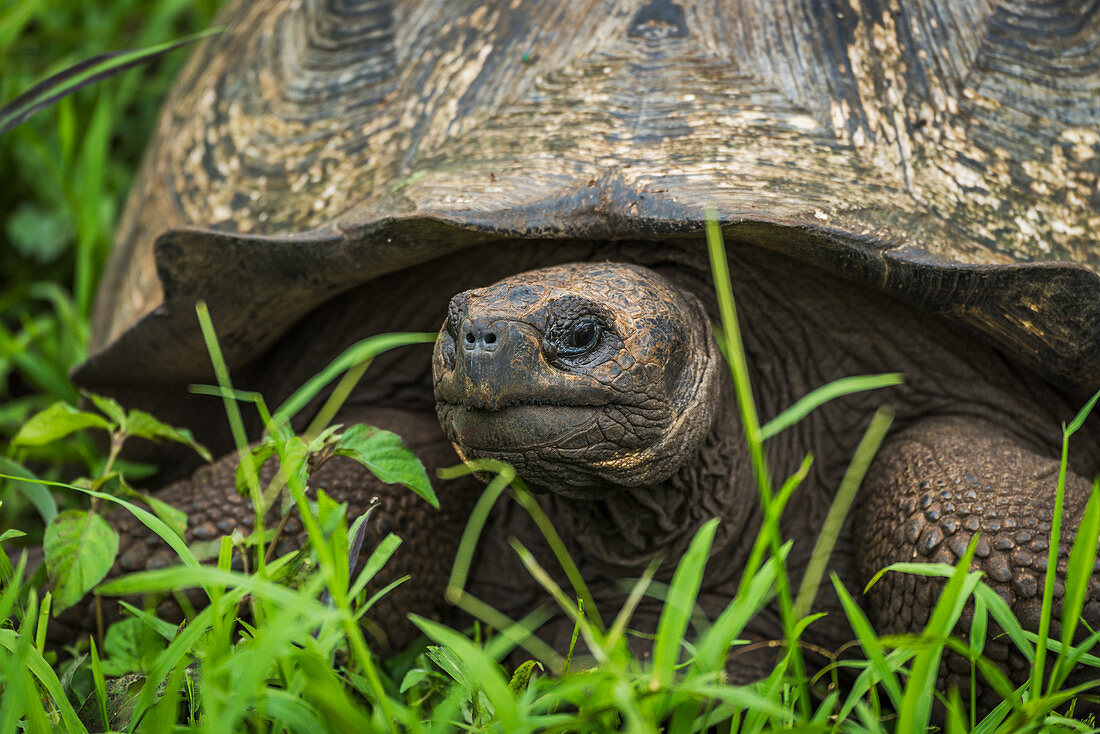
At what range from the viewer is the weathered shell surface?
6.48 ft

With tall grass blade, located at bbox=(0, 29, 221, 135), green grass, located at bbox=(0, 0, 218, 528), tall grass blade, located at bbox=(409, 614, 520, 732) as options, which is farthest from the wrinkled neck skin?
tall grass blade, located at bbox=(0, 29, 221, 135)

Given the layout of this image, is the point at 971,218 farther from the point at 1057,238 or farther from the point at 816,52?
the point at 816,52

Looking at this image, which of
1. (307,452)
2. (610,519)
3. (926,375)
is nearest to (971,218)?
(926,375)

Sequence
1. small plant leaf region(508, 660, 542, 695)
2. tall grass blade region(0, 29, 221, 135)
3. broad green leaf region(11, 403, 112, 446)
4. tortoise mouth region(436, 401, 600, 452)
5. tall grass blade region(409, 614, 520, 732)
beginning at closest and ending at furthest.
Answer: tall grass blade region(409, 614, 520, 732) → small plant leaf region(508, 660, 542, 695) → tortoise mouth region(436, 401, 600, 452) → broad green leaf region(11, 403, 112, 446) → tall grass blade region(0, 29, 221, 135)

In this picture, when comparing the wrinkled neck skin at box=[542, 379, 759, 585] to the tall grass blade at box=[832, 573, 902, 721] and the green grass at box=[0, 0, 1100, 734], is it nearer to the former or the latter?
the green grass at box=[0, 0, 1100, 734]

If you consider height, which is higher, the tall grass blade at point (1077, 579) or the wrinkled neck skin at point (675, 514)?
Answer: the tall grass blade at point (1077, 579)

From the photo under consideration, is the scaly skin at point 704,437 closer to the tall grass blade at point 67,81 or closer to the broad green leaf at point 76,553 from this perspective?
the broad green leaf at point 76,553

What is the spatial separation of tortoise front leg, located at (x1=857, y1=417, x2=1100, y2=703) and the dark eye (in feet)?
2.56

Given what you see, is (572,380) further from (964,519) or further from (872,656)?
(964,519)

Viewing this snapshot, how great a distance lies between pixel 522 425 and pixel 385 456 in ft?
0.84

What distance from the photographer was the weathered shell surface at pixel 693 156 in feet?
6.48

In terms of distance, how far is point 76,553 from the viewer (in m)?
1.86

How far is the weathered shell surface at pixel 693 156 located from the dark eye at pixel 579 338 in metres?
0.27

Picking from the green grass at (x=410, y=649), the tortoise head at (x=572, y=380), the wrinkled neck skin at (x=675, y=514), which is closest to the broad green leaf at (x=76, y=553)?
the green grass at (x=410, y=649)
